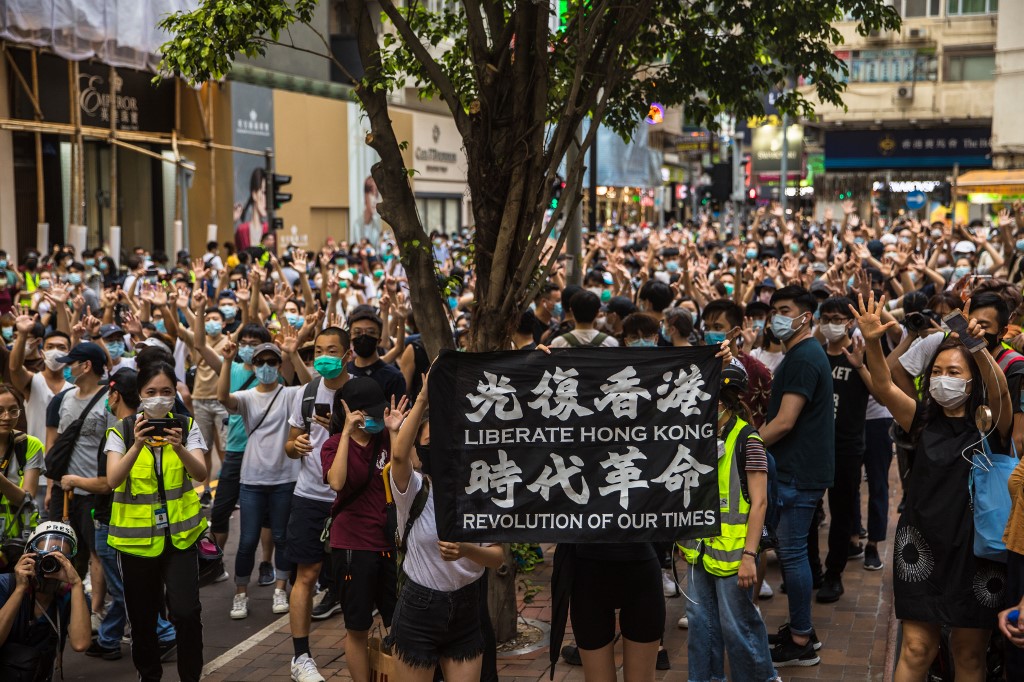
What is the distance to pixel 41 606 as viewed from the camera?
529 cm

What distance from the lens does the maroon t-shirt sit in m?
6.15

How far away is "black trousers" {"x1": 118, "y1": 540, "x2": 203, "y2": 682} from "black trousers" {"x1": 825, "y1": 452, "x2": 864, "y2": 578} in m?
4.18

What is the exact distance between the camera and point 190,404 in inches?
405

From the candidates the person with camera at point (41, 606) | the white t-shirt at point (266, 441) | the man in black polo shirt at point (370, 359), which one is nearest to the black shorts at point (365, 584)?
the man in black polo shirt at point (370, 359)

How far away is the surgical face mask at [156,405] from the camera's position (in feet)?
19.8

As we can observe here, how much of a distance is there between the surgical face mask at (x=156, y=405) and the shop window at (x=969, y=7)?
5350cm

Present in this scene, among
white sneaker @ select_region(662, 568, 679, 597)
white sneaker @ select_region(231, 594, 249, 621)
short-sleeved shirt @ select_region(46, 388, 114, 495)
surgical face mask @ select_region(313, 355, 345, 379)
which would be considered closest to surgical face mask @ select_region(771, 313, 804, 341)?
white sneaker @ select_region(662, 568, 679, 597)

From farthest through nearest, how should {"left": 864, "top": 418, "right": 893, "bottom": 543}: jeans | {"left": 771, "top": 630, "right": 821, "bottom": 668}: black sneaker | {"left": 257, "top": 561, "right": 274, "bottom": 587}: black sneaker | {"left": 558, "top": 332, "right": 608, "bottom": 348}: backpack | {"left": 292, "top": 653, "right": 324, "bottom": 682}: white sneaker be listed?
{"left": 864, "top": 418, "right": 893, "bottom": 543}: jeans, {"left": 257, "top": 561, "right": 274, "bottom": 587}: black sneaker, {"left": 558, "top": 332, "right": 608, "bottom": 348}: backpack, {"left": 771, "top": 630, "right": 821, "bottom": 668}: black sneaker, {"left": 292, "top": 653, "right": 324, "bottom": 682}: white sneaker

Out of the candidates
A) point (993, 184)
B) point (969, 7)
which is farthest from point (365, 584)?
point (969, 7)

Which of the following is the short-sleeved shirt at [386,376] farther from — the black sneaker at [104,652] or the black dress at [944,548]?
A: the black dress at [944,548]

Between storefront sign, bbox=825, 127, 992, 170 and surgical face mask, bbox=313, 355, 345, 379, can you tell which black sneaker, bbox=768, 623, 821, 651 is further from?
storefront sign, bbox=825, 127, 992, 170

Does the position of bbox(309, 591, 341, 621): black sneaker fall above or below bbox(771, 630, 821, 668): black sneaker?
below

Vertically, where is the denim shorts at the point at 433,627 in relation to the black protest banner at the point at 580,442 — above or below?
below

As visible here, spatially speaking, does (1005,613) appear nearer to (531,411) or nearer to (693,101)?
(531,411)
